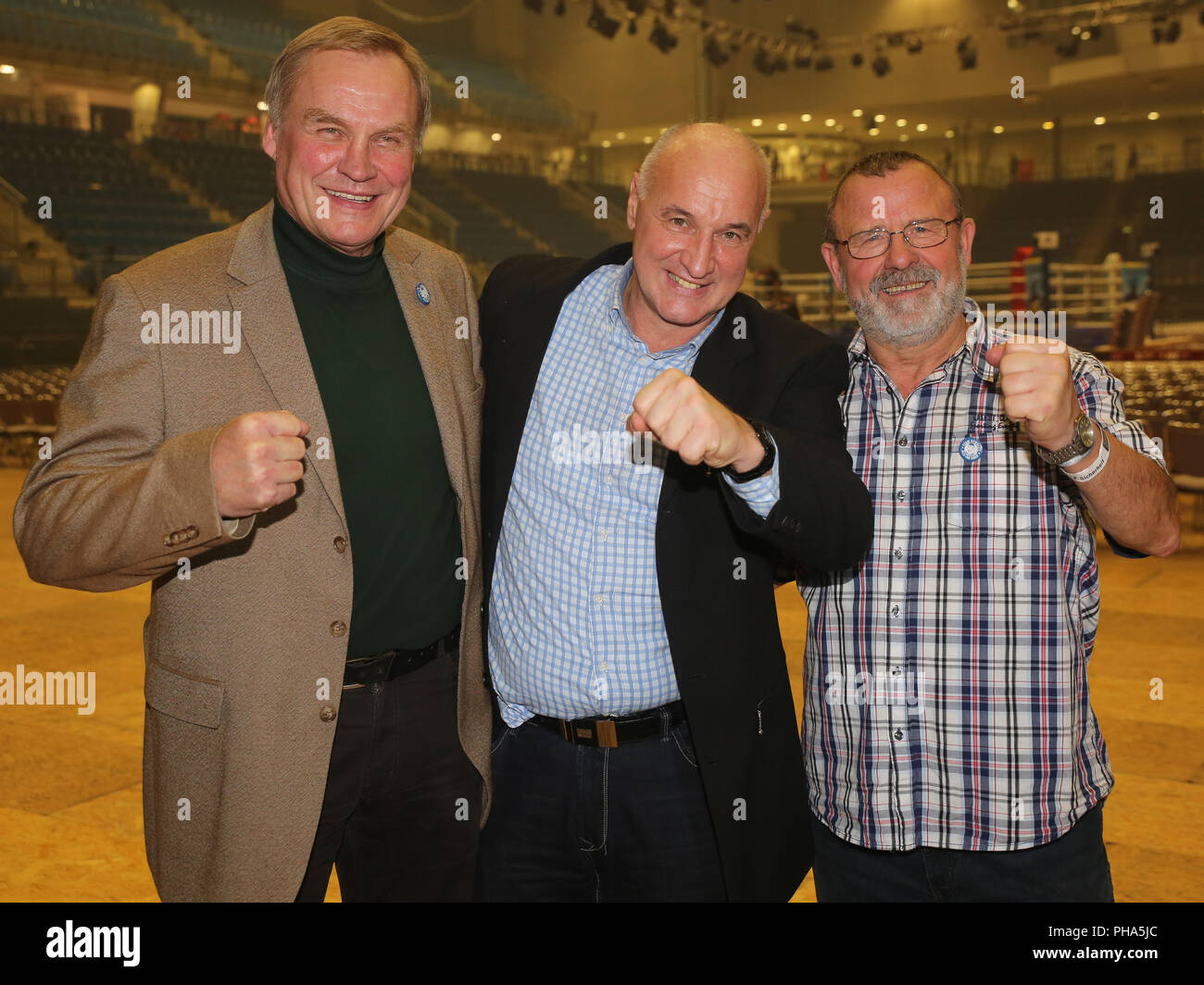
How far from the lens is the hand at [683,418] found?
136 centimetres

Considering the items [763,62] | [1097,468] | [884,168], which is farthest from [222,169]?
[1097,468]

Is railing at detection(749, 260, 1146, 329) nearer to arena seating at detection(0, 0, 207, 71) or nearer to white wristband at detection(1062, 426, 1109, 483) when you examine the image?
arena seating at detection(0, 0, 207, 71)

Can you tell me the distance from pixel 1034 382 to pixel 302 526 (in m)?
1.04

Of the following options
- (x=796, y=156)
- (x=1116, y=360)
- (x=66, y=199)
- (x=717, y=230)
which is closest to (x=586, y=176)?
(x=796, y=156)

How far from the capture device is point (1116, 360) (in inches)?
452

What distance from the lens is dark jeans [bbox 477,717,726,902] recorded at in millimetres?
1820

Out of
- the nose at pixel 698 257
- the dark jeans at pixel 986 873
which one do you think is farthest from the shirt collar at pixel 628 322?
the dark jeans at pixel 986 873

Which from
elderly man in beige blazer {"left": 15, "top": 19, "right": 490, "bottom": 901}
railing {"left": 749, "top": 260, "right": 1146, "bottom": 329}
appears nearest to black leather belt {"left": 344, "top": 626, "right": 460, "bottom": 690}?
elderly man in beige blazer {"left": 15, "top": 19, "right": 490, "bottom": 901}

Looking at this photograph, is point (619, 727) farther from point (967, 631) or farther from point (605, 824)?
point (967, 631)

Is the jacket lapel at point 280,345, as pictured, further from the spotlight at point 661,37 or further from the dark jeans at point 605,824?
the spotlight at point 661,37

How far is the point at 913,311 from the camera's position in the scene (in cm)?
183

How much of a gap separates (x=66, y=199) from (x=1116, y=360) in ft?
47.8

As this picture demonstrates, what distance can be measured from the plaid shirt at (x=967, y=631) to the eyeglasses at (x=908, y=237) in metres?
0.21

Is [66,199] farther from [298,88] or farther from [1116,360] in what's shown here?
[298,88]
